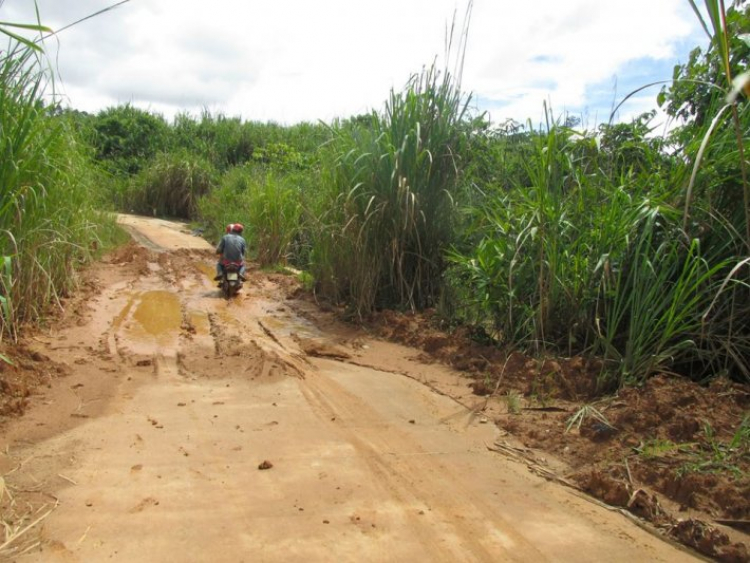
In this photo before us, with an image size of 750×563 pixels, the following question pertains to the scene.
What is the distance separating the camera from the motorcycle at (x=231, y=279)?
27.5ft

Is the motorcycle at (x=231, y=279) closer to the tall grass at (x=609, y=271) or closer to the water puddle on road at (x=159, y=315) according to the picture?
the water puddle on road at (x=159, y=315)

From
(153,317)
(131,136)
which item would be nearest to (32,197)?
(153,317)

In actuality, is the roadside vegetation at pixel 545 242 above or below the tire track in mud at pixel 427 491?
above

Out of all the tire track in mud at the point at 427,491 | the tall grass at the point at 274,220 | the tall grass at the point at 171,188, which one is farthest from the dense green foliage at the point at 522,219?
the tall grass at the point at 171,188

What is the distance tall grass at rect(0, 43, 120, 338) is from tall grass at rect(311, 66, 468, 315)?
2612mm

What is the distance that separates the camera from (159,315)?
273 inches

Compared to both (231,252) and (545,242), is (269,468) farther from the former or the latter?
(231,252)

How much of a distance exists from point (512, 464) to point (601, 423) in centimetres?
68

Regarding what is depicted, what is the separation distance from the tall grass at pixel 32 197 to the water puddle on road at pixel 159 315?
843 mm

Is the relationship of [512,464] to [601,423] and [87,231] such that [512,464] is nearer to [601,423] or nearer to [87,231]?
[601,423]

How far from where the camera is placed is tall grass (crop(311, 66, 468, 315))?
21.9 ft

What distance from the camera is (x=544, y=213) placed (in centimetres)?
510

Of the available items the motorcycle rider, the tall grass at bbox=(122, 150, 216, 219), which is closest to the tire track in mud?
the motorcycle rider

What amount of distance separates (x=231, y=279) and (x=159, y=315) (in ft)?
5.09
